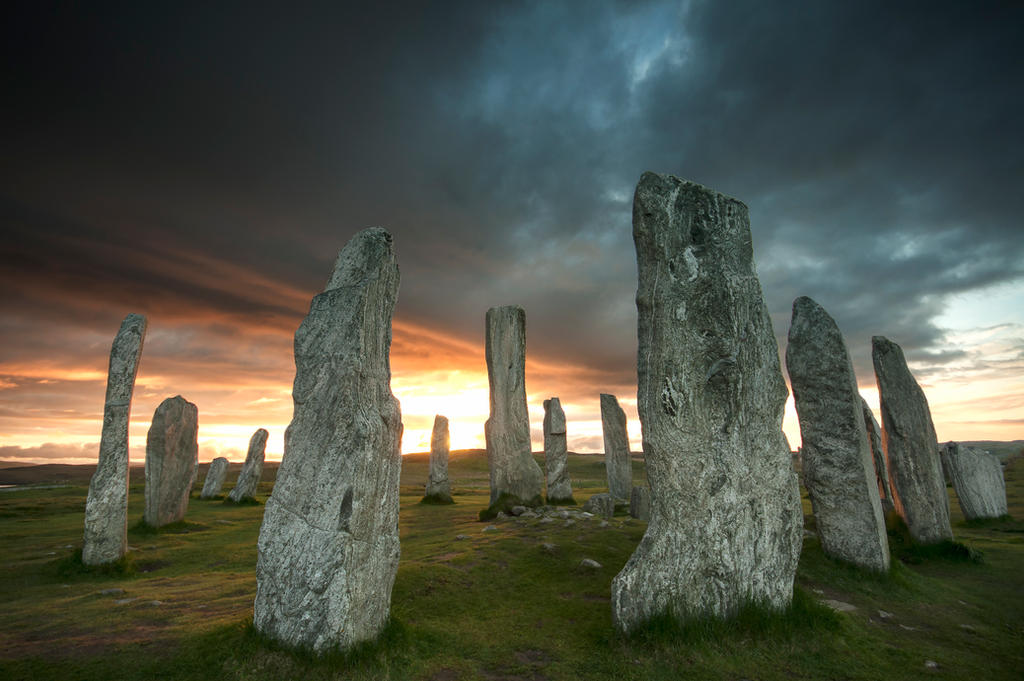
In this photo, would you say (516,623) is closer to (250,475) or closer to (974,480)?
(974,480)

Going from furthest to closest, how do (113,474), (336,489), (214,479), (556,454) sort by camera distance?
(214,479) < (556,454) < (113,474) < (336,489)

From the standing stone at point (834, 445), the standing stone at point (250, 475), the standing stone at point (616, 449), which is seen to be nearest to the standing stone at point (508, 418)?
the standing stone at point (616, 449)

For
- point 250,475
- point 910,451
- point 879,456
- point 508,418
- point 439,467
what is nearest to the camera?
point 910,451

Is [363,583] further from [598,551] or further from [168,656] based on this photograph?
[598,551]

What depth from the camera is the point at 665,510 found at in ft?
22.9

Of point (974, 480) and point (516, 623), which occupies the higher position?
point (974, 480)

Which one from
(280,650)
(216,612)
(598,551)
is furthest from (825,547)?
(216,612)

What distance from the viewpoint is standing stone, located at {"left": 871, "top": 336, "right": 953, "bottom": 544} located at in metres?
12.1

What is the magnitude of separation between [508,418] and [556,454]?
170 inches

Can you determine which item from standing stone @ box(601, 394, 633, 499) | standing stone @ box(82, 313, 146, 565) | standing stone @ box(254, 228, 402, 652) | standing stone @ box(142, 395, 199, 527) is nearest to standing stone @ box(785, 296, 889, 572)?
standing stone @ box(254, 228, 402, 652)

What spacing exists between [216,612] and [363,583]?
3117 mm

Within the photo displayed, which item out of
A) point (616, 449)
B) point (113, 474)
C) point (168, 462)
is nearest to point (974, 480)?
point (616, 449)

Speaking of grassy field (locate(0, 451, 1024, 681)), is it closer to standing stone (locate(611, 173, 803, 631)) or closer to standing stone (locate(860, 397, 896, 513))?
standing stone (locate(611, 173, 803, 631))

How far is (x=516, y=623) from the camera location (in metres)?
7.45
